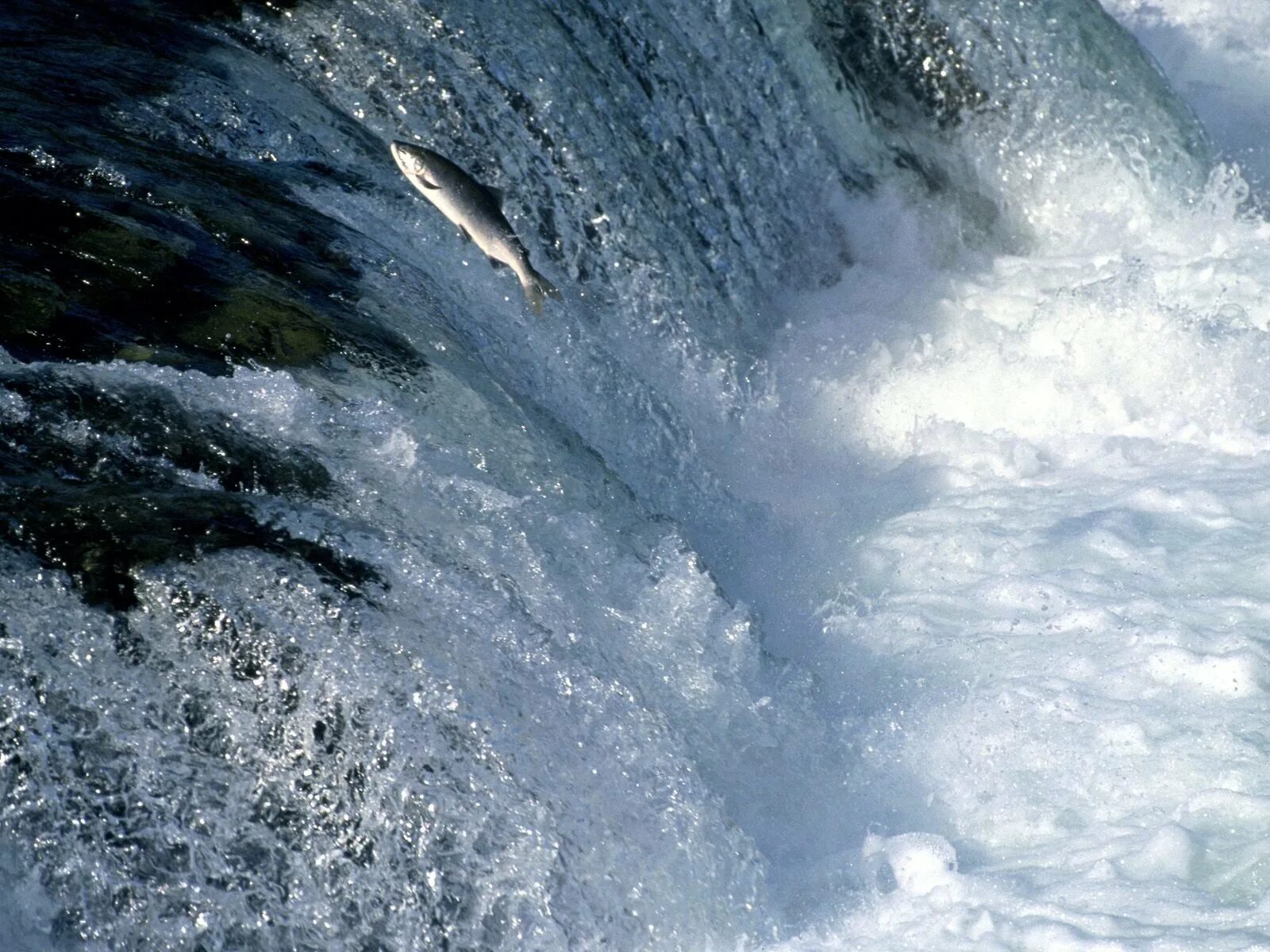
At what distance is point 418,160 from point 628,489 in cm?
96

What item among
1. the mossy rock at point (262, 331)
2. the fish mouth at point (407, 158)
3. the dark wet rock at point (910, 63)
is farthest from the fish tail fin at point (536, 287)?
the dark wet rock at point (910, 63)

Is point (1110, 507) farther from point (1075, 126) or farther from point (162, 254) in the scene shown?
point (162, 254)

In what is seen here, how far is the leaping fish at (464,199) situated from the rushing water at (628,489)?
0.29 m

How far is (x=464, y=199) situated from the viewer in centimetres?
313

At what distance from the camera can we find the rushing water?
2281 mm

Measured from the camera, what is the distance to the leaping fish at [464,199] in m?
3.12

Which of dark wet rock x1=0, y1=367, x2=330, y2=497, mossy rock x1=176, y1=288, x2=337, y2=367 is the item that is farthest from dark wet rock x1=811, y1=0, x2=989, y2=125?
dark wet rock x1=0, y1=367, x2=330, y2=497

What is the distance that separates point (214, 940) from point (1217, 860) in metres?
1.90

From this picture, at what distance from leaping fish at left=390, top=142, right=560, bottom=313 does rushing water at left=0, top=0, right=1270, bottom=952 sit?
0.94 feet

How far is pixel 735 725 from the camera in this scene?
10.2 feet

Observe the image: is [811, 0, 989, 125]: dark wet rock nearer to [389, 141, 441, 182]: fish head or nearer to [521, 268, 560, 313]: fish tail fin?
[521, 268, 560, 313]: fish tail fin

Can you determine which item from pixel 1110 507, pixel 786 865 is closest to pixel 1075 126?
pixel 1110 507

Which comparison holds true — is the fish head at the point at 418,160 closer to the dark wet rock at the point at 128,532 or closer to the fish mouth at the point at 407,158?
the fish mouth at the point at 407,158

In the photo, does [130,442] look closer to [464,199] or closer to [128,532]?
[128,532]
